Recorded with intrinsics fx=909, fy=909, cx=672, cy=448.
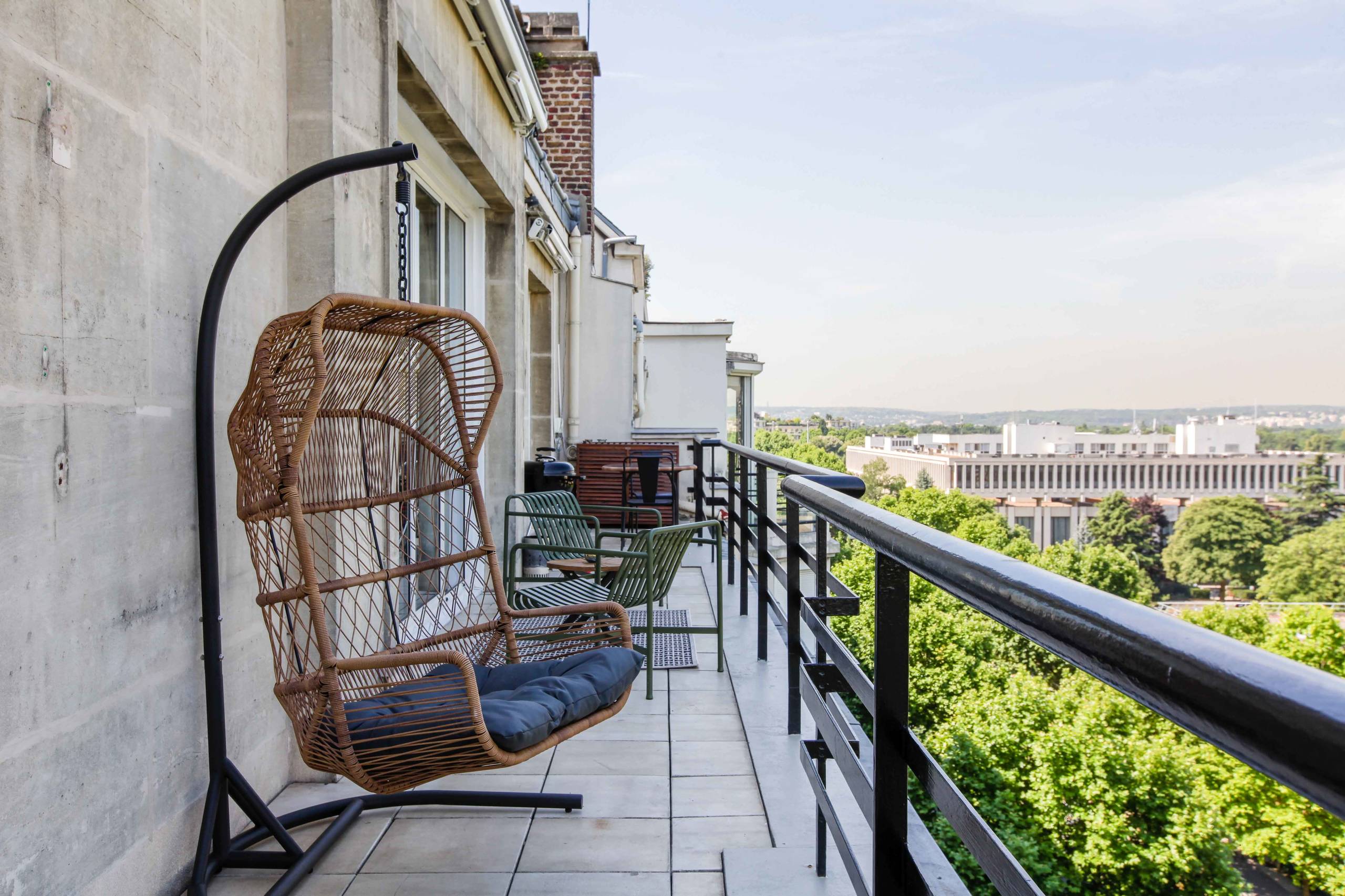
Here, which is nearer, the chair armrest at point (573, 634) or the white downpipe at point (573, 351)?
the chair armrest at point (573, 634)

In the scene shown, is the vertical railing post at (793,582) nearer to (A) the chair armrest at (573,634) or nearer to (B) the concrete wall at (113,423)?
(A) the chair armrest at (573,634)

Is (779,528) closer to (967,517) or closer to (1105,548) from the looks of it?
(967,517)

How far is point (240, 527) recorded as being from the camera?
2.12 m

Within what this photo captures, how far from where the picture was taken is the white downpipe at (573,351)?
9008 mm

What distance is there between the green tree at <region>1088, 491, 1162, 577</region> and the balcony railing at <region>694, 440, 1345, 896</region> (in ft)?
273

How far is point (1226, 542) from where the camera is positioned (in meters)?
70.2

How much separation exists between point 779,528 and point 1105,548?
53279 millimetres

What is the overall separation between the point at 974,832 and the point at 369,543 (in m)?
2.26

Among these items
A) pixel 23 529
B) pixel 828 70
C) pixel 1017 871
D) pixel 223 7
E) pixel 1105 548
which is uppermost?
pixel 828 70

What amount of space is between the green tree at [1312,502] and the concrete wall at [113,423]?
291 ft

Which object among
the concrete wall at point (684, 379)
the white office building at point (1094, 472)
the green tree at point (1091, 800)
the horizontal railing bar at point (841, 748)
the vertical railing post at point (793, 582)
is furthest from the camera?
the white office building at point (1094, 472)

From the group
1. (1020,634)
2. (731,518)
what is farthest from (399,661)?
(731,518)

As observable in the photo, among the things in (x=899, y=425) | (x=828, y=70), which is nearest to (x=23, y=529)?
(x=828, y=70)

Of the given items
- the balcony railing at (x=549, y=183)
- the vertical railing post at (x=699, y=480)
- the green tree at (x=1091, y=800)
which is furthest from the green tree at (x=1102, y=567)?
the vertical railing post at (x=699, y=480)
